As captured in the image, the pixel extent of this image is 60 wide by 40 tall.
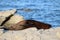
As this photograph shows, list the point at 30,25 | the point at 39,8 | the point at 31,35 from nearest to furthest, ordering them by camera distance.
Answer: the point at 31,35 < the point at 30,25 < the point at 39,8

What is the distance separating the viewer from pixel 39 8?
3.13 metres

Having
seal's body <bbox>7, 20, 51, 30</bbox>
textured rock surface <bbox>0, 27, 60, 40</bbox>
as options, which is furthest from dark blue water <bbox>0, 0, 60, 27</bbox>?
textured rock surface <bbox>0, 27, 60, 40</bbox>

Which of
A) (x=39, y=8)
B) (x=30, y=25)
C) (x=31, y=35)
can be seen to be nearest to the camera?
(x=31, y=35)

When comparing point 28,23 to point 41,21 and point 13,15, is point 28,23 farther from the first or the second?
point 13,15

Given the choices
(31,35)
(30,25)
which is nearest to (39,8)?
(30,25)

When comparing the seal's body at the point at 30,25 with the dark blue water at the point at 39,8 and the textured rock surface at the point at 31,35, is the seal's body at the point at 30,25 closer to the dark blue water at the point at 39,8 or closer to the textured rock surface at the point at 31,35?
the dark blue water at the point at 39,8

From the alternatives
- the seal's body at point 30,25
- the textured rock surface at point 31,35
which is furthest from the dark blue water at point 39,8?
the textured rock surface at point 31,35

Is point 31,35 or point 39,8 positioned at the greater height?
point 31,35

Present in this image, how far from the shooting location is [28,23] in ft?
8.02

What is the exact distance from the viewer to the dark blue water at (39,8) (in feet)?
8.82

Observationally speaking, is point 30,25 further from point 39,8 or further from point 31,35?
point 39,8

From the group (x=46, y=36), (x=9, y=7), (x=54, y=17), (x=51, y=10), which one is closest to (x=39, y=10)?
(x=51, y=10)

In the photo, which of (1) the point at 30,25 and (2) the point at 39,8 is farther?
(2) the point at 39,8

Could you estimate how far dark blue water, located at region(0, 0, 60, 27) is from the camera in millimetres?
2689
